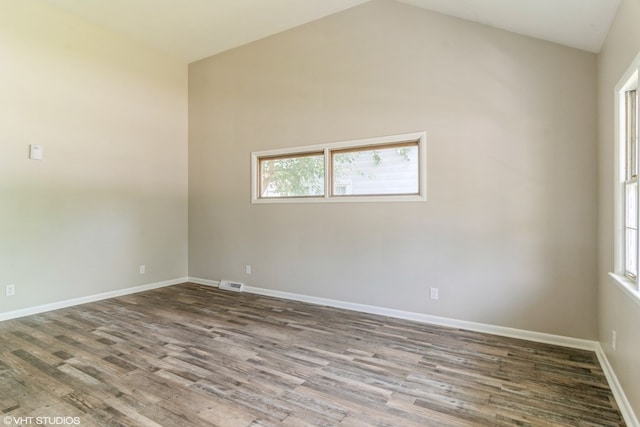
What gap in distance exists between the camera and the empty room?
2.27m

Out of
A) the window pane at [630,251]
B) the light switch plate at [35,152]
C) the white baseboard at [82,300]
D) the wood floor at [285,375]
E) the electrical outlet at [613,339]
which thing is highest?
the light switch plate at [35,152]

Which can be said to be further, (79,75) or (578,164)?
(79,75)

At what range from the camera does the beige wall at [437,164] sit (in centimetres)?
306

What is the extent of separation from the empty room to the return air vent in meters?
0.08

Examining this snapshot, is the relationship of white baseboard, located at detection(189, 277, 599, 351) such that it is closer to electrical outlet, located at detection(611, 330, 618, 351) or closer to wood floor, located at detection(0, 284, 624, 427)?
wood floor, located at detection(0, 284, 624, 427)

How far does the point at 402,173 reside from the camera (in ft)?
12.9

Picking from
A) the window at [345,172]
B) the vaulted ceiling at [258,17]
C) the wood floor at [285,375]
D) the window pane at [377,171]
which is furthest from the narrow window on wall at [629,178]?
the window pane at [377,171]

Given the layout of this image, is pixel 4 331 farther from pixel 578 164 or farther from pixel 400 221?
pixel 578 164

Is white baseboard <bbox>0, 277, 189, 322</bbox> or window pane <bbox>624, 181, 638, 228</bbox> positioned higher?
window pane <bbox>624, 181, 638, 228</bbox>

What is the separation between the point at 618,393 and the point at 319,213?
321 cm

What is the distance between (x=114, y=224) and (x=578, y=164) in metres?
5.55

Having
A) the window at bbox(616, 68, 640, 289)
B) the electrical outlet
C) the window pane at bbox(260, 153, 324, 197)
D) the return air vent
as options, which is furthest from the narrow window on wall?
the return air vent

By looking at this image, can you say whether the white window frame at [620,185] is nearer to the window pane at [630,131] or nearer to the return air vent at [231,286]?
the window pane at [630,131]

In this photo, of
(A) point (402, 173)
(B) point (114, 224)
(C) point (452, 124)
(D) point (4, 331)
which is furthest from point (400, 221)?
(D) point (4, 331)
